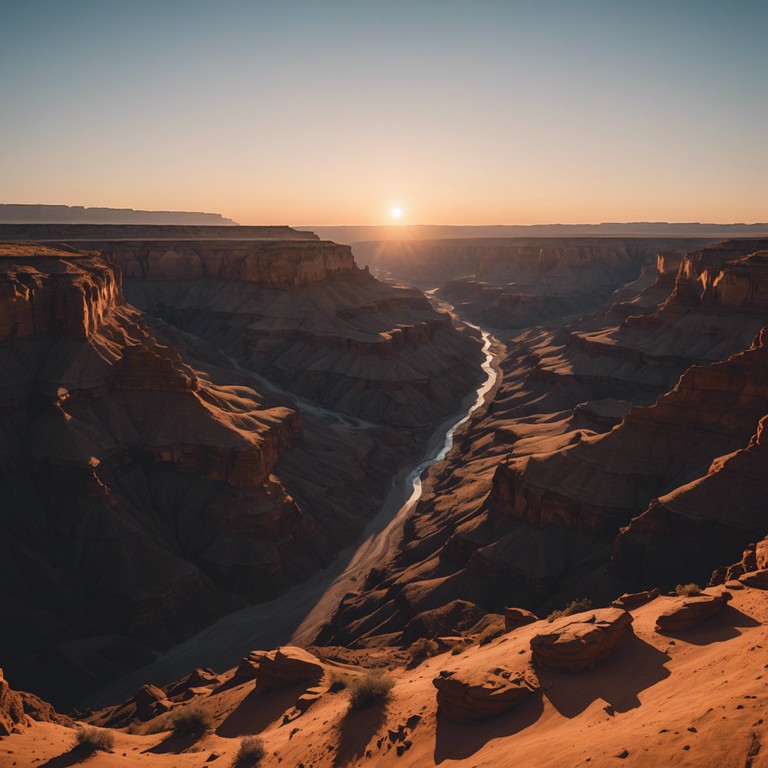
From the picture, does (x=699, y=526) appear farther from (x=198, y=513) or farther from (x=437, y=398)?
(x=437, y=398)

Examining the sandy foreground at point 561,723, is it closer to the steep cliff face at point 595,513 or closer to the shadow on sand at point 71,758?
the shadow on sand at point 71,758

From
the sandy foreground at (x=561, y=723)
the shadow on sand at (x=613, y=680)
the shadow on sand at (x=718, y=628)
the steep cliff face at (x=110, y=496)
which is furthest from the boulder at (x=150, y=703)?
the shadow on sand at (x=718, y=628)

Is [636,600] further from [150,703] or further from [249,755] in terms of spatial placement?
[150,703]

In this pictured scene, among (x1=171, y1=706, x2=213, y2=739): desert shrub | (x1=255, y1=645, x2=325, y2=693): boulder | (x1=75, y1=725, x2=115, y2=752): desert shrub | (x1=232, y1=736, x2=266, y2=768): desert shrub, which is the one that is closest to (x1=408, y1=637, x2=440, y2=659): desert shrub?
(x1=255, y1=645, x2=325, y2=693): boulder

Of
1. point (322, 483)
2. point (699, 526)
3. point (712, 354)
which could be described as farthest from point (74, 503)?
point (712, 354)

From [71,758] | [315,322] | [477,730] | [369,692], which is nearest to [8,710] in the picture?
[71,758]

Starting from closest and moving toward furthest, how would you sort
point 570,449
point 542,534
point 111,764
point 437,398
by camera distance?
point 111,764
point 542,534
point 570,449
point 437,398
